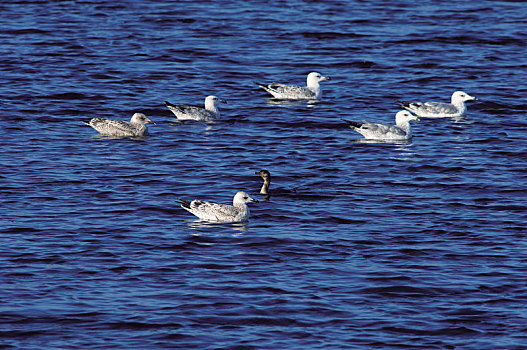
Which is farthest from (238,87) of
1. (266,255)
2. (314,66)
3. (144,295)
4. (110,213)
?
(144,295)

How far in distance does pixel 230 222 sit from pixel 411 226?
3506 mm

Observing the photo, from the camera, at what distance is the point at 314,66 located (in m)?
37.0

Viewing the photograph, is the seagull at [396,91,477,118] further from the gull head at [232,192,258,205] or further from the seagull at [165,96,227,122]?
the gull head at [232,192,258,205]

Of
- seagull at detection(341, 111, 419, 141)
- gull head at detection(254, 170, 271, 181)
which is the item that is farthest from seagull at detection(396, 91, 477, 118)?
gull head at detection(254, 170, 271, 181)

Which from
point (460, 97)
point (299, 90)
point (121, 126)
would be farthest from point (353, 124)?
point (121, 126)

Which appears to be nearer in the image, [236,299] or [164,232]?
[236,299]

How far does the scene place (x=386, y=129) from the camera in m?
27.0

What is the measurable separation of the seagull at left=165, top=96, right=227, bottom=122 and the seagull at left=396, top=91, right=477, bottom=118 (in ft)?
18.6

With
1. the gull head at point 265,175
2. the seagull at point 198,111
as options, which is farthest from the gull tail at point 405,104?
the gull head at point 265,175

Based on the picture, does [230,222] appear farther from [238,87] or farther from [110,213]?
[238,87]

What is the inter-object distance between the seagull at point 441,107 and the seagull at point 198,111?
568cm

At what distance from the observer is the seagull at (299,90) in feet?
104

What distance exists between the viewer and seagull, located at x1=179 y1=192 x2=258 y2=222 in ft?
63.4

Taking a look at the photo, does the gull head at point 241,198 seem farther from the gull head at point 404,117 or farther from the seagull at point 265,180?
the gull head at point 404,117
